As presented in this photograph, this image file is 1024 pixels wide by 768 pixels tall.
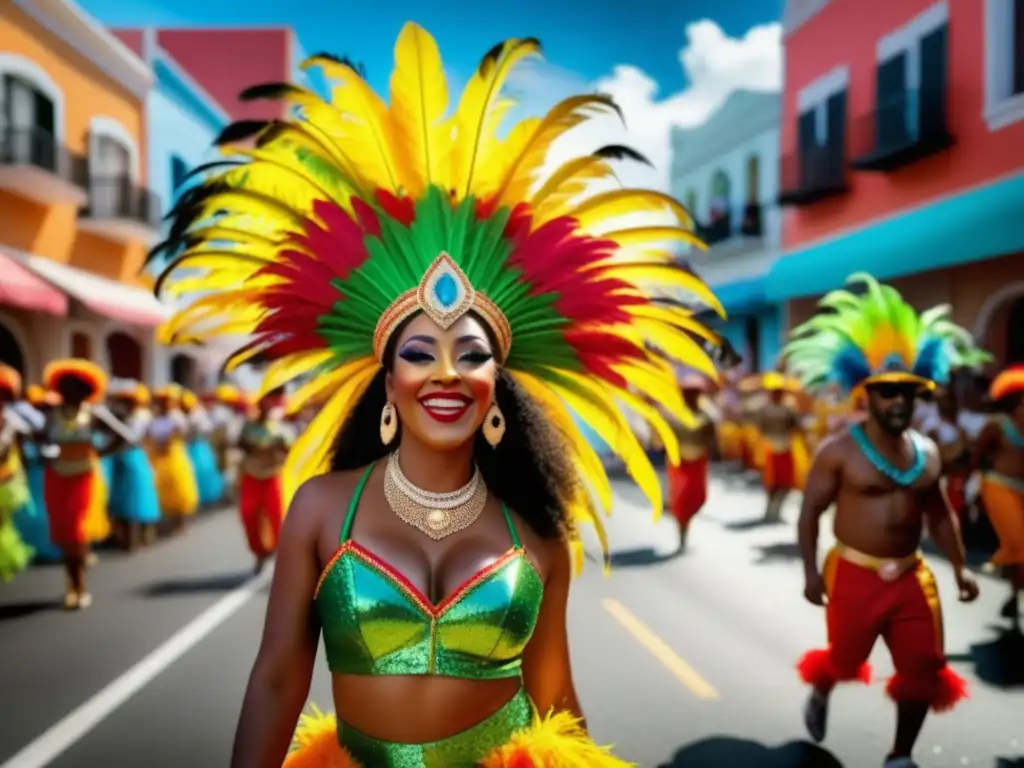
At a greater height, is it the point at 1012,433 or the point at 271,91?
the point at 271,91

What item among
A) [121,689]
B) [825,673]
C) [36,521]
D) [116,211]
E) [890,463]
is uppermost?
[116,211]

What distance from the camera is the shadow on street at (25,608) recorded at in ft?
23.6

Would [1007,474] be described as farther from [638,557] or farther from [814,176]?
[814,176]

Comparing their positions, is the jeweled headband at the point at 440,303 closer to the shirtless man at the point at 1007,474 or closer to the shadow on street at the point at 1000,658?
the shadow on street at the point at 1000,658

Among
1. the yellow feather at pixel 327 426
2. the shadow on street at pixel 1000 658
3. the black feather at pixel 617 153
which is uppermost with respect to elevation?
the black feather at pixel 617 153

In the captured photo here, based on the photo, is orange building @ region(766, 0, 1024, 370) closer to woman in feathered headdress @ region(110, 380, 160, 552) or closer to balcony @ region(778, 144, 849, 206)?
balcony @ region(778, 144, 849, 206)

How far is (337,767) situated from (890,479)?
10.4 ft

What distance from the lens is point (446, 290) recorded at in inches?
93.4

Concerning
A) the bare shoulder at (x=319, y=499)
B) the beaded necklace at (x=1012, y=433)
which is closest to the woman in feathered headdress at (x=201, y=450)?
the beaded necklace at (x=1012, y=433)

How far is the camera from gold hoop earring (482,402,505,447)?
2428 millimetres

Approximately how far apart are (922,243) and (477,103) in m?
12.9

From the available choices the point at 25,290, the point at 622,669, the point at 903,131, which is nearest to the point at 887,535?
the point at 622,669

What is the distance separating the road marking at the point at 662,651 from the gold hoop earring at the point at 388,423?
3.56 metres

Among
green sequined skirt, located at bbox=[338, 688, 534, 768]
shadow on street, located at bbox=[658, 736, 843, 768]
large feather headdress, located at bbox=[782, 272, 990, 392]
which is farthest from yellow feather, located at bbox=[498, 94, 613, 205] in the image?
shadow on street, located at bbox=[658, 736, 843, 768]
